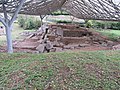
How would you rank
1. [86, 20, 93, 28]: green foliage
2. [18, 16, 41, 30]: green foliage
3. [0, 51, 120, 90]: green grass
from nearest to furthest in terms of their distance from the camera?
[0, 51, 120, 90]: green grass → [86, 20, 93, 28]: green foliage → [18, 16, 41, 30]: green foliage

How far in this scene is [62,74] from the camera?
13.8 feet

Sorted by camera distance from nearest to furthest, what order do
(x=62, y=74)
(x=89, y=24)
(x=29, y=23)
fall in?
(x=62, y=74) < (x=89, y=24) < (x=29, y=23)

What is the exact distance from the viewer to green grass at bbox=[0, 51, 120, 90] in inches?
153

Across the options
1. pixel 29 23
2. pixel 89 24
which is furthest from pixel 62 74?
pixel 29 23

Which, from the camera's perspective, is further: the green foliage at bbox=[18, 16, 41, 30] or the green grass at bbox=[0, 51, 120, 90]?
the green foliage at bbox=[18, 16, 41, 30]

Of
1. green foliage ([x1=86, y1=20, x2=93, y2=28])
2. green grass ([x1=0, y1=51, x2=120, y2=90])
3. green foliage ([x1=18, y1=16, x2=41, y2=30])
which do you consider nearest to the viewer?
green grass ([x1=0, y1=51, x2=120, y2=90])

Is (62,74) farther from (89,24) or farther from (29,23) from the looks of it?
(29,23)

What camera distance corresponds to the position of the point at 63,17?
36500 millimetres

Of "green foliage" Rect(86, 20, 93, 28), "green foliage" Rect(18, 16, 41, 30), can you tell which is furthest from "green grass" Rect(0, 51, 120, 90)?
"green foliage" Rect(18, 16, 41, 30)

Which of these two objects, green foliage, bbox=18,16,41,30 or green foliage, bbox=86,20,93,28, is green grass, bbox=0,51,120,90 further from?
green foliage, bbox=18,16,41,30

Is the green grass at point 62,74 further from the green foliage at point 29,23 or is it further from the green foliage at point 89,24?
the green foliage at point 29,23

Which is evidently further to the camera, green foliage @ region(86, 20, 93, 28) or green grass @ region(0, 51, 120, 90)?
green foliage @ region(86, 20, 93, 28)

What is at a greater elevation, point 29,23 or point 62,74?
point 29,23

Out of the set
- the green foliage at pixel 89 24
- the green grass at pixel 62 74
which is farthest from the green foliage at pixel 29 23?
the green grass at pixel 62 74
